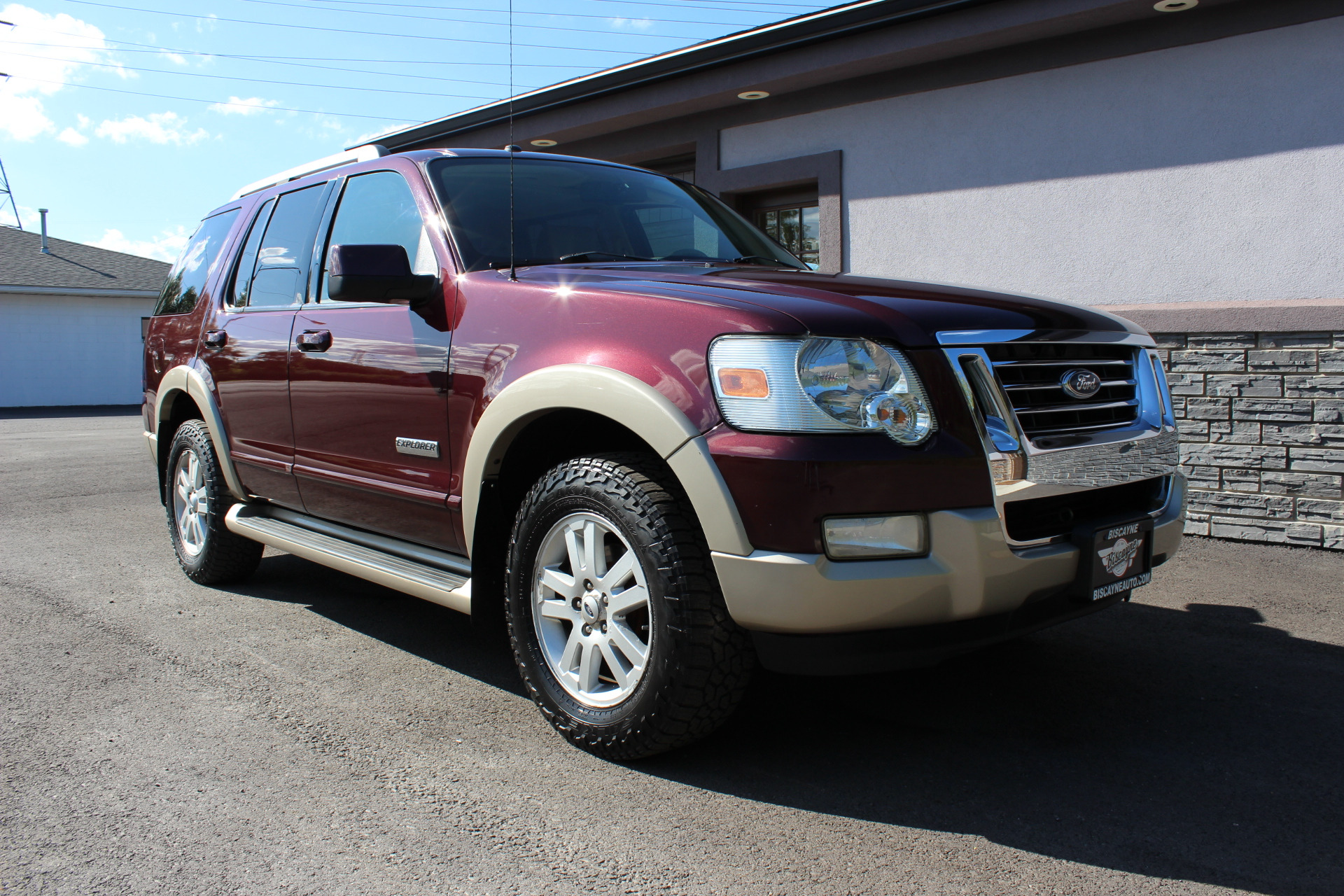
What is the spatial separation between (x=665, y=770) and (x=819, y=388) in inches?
47.2

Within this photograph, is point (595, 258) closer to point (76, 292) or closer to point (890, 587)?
point (890, 587)

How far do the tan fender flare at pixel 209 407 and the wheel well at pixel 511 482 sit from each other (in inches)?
79.1

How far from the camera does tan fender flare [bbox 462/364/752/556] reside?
102 inches

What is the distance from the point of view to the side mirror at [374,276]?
131 inches

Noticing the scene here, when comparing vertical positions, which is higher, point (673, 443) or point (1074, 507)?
point (673, 443)

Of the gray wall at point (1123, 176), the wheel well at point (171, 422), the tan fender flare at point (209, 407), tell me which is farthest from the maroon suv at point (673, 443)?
the gray wall at point (1123, 176)

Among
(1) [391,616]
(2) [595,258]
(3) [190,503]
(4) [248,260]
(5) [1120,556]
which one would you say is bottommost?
(1) [391,616]

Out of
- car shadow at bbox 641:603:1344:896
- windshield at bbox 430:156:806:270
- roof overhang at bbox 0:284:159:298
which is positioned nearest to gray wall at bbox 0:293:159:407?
roof overhang at bbox 0:284:159:298

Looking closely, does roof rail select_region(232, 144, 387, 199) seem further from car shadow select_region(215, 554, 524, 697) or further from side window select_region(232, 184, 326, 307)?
car shadow select_region(215, 554, 524, 697)

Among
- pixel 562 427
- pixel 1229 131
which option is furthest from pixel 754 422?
pixel 1229 131

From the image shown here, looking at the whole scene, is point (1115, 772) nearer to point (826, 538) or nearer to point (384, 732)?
point (826, 538)

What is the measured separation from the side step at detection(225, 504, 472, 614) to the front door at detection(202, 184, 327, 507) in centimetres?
12

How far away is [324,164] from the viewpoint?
4.57 m

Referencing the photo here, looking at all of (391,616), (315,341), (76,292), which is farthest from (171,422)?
(76,292)
